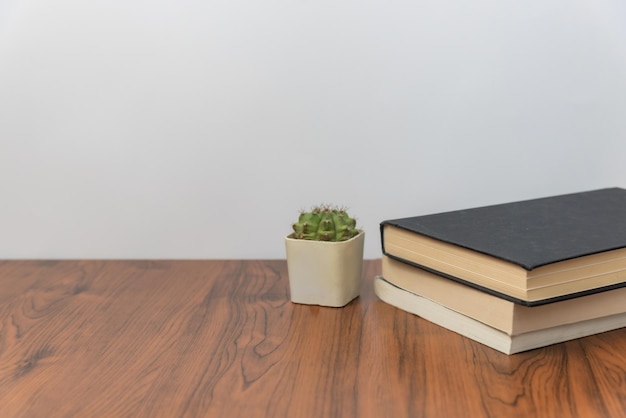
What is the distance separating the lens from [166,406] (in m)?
0.76

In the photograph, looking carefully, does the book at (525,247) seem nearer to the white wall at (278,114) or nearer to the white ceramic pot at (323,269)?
the white ceramic pot at (323,269)

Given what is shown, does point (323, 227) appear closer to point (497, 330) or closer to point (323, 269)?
point (323, 269)

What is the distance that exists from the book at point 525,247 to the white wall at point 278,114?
0.20 meters

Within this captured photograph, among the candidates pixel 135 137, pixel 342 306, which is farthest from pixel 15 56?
pixel 342 306

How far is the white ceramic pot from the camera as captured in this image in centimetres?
103

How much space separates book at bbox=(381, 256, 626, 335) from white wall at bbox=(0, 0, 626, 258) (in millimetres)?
354

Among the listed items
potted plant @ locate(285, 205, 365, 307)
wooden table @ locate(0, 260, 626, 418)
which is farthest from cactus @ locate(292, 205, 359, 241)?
wooden table @ locate(0, 260, 626, 418)

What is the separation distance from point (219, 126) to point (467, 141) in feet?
1.39

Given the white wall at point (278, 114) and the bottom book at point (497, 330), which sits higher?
the white wall at point (278, 114)

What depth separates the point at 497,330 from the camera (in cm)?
89

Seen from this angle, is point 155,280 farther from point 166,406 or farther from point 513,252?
point 513,252

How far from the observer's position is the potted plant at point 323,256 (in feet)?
3.40

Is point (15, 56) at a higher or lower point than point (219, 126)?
higher

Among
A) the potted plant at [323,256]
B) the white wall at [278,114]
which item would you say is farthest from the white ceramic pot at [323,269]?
the white wall at [278,114]
